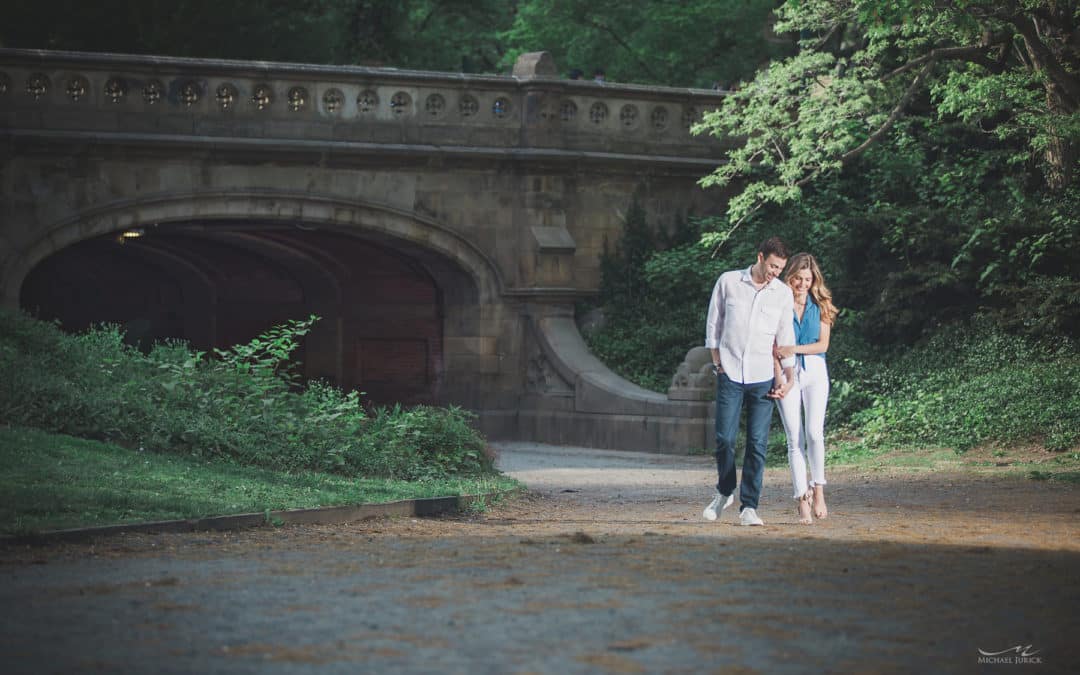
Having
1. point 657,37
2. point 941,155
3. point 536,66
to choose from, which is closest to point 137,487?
point 536,66

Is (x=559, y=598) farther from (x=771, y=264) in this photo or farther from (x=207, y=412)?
(x=207, y=412)

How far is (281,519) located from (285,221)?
14.1m

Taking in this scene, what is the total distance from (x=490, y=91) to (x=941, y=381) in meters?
8.70

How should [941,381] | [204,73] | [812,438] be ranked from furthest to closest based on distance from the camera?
[204,73] → [941,381] → [812,438]

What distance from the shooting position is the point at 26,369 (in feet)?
42.9

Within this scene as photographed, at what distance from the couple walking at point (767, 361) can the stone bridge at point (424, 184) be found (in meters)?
10.1

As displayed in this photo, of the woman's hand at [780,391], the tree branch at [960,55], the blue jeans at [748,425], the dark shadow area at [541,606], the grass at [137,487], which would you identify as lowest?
the dark shadow area at [541,606]

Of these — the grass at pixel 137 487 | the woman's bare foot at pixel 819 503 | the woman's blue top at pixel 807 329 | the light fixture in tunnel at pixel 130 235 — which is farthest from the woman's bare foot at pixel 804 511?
the light fixture in tunnel at pixel 130 235

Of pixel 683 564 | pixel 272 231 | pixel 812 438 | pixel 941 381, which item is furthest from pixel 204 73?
pixel 683 564

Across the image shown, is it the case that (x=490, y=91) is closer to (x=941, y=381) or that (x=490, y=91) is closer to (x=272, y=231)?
(x=272, y=231)

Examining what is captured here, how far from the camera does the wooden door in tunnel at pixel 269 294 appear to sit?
27.0 meters

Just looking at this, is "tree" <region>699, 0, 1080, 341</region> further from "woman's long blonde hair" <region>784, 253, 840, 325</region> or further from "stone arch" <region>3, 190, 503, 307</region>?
"woman's long blonde hair" <region>784, 253, 840, 325</region>

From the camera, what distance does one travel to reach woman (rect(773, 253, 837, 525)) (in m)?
10.3

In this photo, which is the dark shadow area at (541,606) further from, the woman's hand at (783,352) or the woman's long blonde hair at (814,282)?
the woman's long blonde hair at (814,282)
